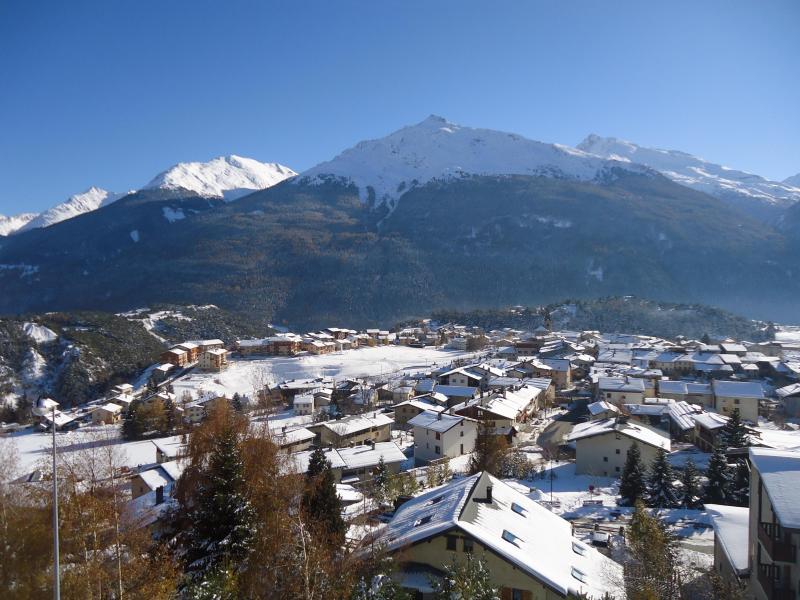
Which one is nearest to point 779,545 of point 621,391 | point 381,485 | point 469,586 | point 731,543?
point 731,543

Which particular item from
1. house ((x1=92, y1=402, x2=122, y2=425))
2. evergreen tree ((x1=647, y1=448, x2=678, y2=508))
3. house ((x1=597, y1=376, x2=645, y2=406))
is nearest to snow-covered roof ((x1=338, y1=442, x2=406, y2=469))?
evergreen tree ((x1=647, y1=448, x2=678, y2=508))

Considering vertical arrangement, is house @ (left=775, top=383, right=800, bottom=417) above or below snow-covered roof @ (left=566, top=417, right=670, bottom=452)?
below

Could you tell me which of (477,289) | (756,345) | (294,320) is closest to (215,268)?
(294,320)

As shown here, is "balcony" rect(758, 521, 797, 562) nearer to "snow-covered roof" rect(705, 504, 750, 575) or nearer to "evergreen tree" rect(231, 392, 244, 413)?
"snow-covered roof" rect(705, 504, 750, 575)

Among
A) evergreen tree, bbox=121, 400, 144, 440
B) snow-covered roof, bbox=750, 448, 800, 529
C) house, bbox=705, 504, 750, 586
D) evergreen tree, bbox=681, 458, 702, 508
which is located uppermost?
snow-covered roof, bbox=750, 448, 800, 529

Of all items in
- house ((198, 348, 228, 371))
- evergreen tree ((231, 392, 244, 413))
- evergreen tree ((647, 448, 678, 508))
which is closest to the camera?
evergreen tree ((647, 448, 678, 508))
